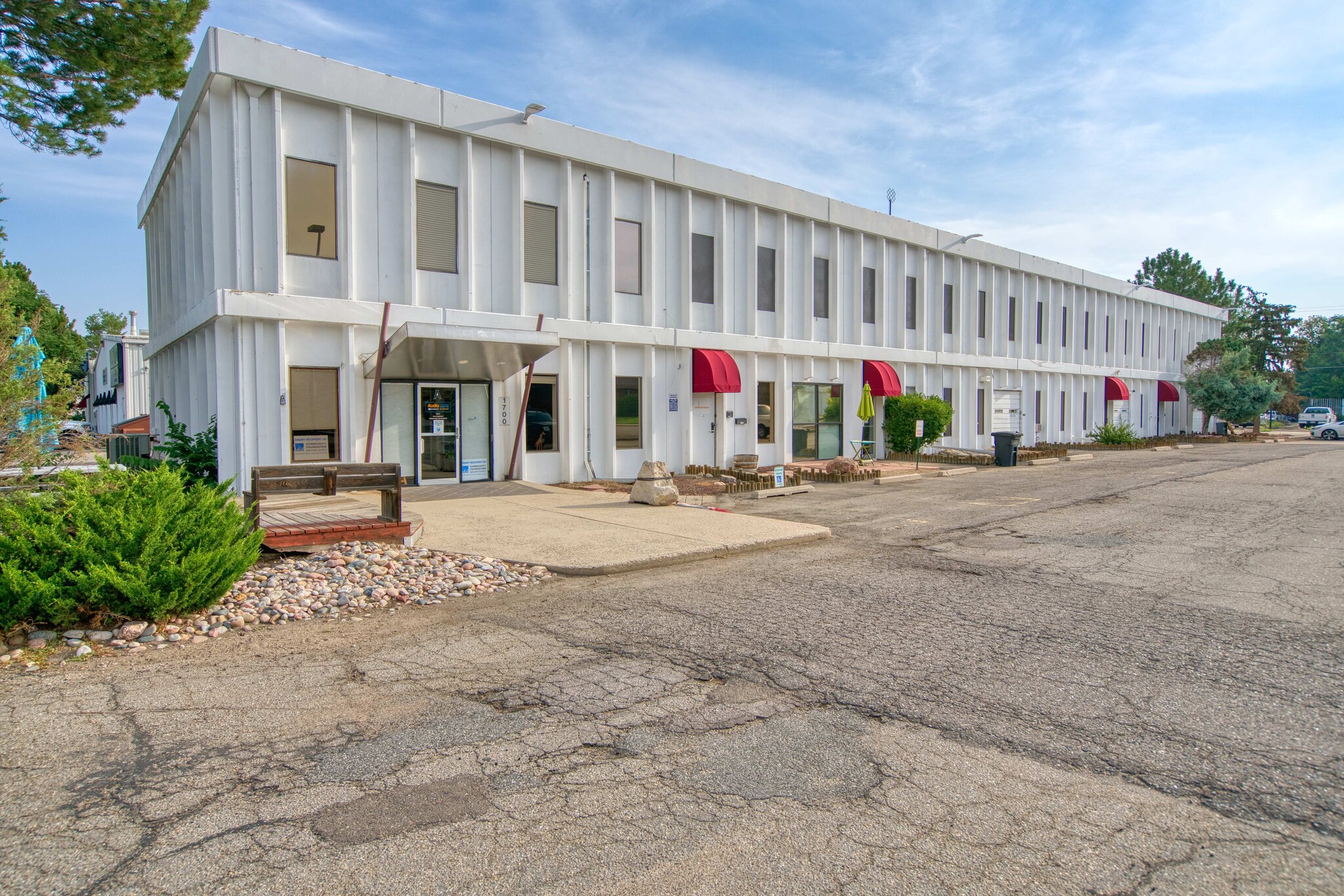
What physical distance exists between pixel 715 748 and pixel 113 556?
5.38 metres

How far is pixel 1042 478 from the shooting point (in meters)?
21.1

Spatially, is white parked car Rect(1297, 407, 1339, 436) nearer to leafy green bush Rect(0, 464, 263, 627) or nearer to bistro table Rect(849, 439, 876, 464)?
bistro table Rect(849, 439, 876, 464)

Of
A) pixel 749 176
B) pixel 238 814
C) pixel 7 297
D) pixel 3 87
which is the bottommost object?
pixel 238 814

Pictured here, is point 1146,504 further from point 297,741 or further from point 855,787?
point 297,741

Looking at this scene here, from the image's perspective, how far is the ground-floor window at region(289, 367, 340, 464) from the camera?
14.8 meters

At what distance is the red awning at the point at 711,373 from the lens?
20.4 m

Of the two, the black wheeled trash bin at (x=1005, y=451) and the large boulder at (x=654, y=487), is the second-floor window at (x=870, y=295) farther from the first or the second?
the large boulder at (x=654, y=487)

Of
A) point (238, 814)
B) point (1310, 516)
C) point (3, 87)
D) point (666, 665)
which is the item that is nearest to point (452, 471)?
point (3, 87)

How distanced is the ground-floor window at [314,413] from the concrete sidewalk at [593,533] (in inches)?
97.6

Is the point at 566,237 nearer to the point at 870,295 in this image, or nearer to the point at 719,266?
the point at 719,266

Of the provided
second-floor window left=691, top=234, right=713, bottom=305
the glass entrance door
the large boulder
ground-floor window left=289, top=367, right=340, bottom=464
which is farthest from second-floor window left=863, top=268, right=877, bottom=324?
ground-floor window left=289, top=367, right=340, bottom=464

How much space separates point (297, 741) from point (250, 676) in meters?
1.44

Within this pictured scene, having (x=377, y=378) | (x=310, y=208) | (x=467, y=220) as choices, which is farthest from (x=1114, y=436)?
(x=310, y=208)

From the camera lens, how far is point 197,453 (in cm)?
1388
